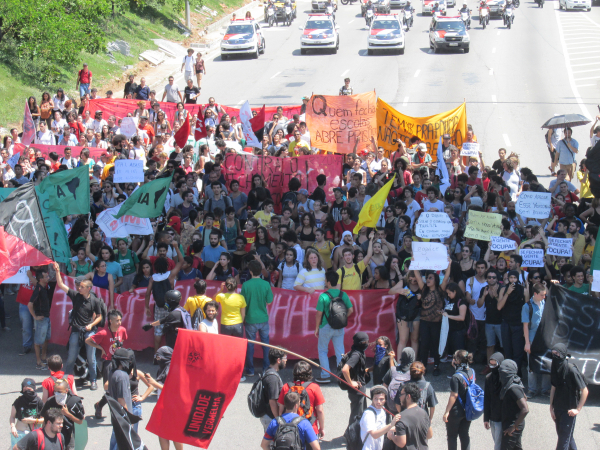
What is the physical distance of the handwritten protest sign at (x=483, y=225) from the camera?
10.6 m

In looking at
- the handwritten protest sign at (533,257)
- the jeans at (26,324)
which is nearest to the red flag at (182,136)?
the jeans at (26,324)

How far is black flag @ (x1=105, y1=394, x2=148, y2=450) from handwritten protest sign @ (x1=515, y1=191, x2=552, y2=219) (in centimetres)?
662

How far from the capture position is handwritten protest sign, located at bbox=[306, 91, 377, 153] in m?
15.4

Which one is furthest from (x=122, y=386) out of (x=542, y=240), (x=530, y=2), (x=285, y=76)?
(x=530, y=2)

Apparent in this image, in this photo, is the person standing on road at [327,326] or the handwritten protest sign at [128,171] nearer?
the person standing on road at [327,326]

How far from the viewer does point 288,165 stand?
1380 cm

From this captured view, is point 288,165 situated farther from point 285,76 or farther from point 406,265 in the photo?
point 285,76

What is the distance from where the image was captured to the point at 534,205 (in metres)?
11.2

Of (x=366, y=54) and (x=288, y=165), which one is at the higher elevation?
(x=366, y=54)

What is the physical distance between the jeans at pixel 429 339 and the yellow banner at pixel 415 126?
21.3 ft

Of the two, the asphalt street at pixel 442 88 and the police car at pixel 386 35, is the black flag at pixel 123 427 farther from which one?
the police car at pixel 386 35

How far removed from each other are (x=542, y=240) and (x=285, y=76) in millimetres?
22302

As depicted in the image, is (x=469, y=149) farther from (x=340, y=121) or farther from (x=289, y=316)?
(x=289, y=316)

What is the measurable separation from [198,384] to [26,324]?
4604 mm
